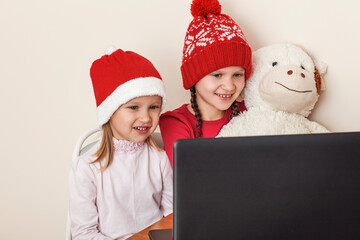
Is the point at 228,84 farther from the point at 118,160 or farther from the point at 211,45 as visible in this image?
the point at 118,160

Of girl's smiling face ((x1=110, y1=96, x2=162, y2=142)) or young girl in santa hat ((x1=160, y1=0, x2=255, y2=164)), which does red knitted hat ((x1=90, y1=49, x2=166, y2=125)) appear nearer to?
girl's smiling face ((x1=110, y1=96, x2=162, y2=142))

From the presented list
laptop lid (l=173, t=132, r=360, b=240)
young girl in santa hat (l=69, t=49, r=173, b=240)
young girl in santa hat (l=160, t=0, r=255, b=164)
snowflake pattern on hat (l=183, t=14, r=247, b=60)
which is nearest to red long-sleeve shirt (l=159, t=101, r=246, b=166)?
young girl in santa hat (l=160, t=0, r=255, b=164)

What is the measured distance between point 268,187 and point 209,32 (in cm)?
77

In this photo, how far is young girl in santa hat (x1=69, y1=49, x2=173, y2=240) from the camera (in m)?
1.20

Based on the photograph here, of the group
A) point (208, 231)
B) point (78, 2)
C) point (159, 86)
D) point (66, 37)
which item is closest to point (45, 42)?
point (66, 37)

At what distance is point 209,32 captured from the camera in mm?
1286

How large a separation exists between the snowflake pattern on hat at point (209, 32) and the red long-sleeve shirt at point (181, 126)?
0.75ft

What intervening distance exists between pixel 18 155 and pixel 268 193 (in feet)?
4.73

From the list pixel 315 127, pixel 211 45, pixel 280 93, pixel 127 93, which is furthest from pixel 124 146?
pixel 315 127

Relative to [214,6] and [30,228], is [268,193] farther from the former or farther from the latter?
[30,228]

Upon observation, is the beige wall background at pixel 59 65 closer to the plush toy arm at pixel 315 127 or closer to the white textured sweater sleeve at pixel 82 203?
the plush toy arm at pixel 315 127

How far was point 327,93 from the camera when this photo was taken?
1.45 meters

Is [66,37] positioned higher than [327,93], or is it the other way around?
[66,37]

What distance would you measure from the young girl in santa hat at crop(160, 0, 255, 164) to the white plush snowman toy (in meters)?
0.06
